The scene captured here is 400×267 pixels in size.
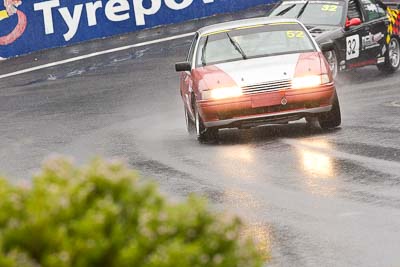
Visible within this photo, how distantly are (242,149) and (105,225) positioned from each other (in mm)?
10956

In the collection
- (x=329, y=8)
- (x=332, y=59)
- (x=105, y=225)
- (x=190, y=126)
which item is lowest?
(x=332, y=59)

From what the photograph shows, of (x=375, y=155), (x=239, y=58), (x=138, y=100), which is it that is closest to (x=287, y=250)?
(x=375, y=155)

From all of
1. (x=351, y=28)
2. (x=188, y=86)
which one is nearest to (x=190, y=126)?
(x=188, y=86)

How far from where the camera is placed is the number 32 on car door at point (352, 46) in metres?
21.5

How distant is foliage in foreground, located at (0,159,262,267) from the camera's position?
12.9 feet

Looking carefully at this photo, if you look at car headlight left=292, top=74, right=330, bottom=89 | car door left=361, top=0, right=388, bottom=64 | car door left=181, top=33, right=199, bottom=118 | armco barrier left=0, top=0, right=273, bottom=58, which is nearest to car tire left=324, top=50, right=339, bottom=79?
car door left=361, top=0, right=388, bottom=64

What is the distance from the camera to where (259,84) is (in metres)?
15.2

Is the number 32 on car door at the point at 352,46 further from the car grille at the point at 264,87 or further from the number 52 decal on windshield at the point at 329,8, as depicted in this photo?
the car grille at the point at 264,87

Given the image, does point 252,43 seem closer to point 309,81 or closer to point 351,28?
point 309,81

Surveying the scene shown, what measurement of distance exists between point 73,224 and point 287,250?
5049 millimetres

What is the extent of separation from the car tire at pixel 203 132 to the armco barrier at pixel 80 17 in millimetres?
12267

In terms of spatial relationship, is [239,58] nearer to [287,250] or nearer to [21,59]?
[287,250]

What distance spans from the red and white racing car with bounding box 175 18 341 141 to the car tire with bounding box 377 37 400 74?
6596mm

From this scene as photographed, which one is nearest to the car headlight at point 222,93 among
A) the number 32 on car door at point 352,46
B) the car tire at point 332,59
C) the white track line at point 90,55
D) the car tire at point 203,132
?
the car tire at point 203,132
